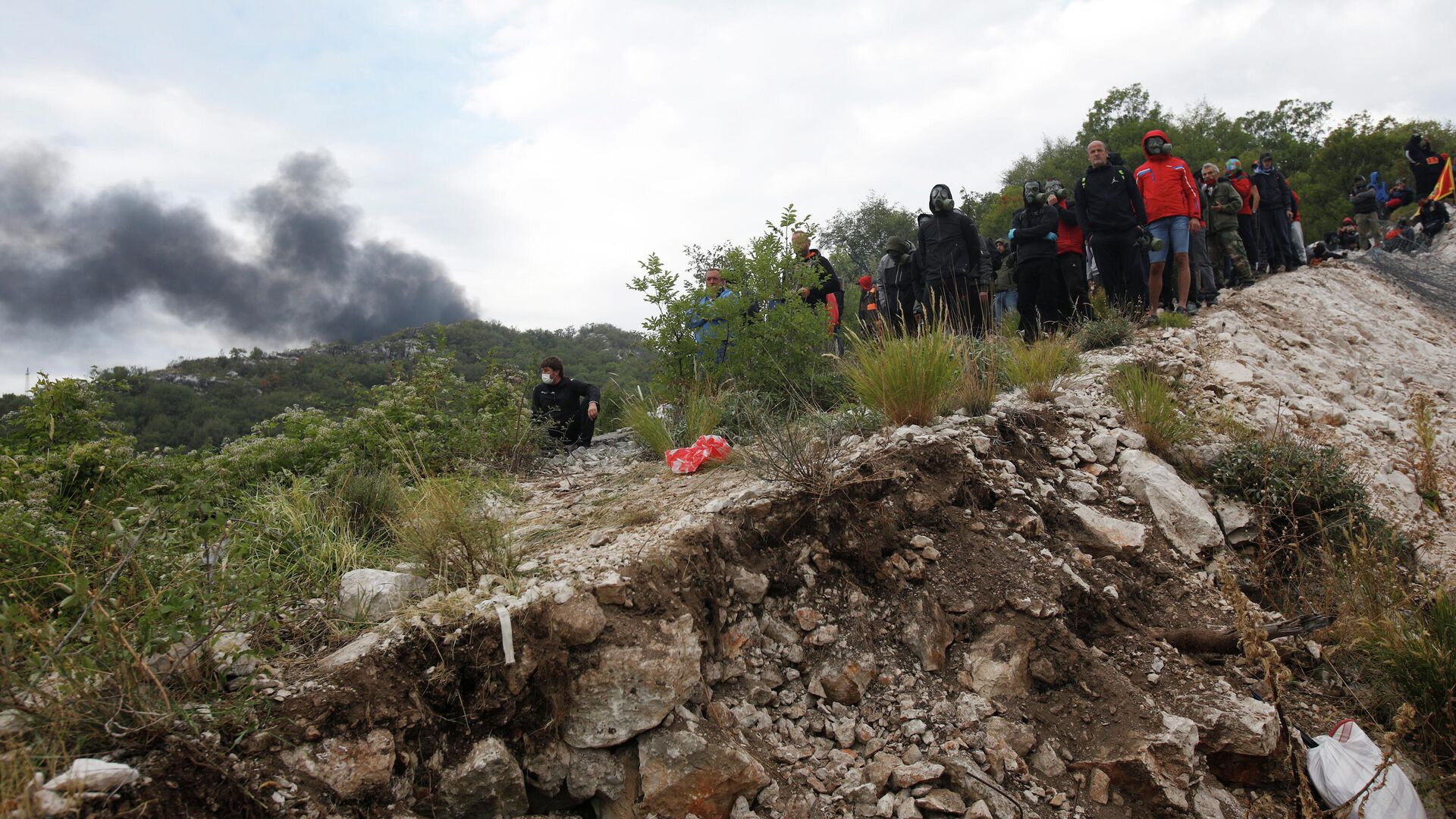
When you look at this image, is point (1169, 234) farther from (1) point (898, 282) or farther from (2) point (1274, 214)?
(2) point (1274, 214)

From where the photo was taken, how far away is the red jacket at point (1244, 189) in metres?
9.97

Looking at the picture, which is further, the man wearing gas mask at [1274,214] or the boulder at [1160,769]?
the man wearing gas mask at [1274,214]

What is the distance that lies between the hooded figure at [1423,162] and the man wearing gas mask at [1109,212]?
13.3 meters

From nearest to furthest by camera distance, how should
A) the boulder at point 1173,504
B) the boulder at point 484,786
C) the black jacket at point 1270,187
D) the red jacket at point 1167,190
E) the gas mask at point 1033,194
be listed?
1. the boulder at point 484,786
2. the boulder at point 1173,504
3. the gas mask at point 1033,194
4. the red jacket at point 1167,190
5. the black jacket at point 1270,187

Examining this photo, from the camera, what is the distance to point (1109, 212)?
7137 millimetres

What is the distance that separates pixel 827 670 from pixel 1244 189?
1056 centimetres

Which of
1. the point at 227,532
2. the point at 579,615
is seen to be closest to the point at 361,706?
the point at 579,615

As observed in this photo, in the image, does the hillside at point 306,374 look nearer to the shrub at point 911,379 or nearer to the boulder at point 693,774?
the shrub at point 911,379

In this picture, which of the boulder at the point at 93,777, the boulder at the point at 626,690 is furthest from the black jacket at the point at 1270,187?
the boulder at the point at 93,777

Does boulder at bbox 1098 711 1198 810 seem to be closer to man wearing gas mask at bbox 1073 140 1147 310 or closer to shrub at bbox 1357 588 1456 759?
shrub at bbox 1357 588 1456 759

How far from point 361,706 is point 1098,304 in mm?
8391

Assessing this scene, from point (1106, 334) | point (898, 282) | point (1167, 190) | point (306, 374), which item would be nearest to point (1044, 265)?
point (1106, 334)

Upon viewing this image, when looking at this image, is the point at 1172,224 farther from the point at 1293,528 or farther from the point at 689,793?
the point at 689,793

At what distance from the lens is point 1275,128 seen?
33688 millimetres
